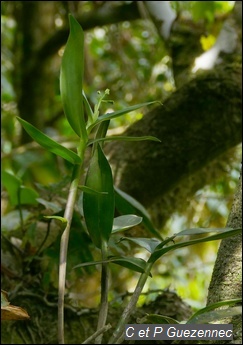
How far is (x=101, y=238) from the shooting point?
0.66m

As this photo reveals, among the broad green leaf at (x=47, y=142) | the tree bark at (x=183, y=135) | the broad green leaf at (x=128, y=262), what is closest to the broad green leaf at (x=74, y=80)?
the broad green leaf at (x=47, y=142)

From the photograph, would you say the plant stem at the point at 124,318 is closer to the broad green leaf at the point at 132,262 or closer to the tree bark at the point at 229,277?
the broad green leaf at the point at 132,262

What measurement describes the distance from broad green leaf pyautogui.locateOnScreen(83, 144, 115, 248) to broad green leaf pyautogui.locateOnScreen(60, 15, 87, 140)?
0.04m

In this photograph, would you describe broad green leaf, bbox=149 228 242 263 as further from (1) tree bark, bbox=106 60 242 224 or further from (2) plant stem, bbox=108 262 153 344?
(1) tree bark, bbox=106 60 242 224

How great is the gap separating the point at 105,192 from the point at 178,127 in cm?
81

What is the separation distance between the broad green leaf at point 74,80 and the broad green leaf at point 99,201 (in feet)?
0.12

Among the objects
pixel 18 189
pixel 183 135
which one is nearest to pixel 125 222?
pixel 18 189

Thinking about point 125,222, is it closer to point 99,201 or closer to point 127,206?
point 99,201

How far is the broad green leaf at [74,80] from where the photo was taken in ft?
2.08

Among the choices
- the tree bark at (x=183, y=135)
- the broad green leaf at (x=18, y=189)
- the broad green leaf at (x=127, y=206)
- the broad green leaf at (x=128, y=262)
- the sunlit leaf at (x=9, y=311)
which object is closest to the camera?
the sunlit leaf at (x=9, y=311)

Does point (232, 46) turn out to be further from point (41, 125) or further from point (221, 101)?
point (41, 125)

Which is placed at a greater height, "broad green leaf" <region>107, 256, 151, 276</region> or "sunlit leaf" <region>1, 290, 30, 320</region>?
"broad green leaf" <region>107, 256, 151, 276</region>

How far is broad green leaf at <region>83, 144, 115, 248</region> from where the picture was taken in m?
0.66

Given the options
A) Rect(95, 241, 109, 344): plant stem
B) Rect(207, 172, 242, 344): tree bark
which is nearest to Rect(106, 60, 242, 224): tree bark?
Rect(207, 172, 242, 344): tree bark
